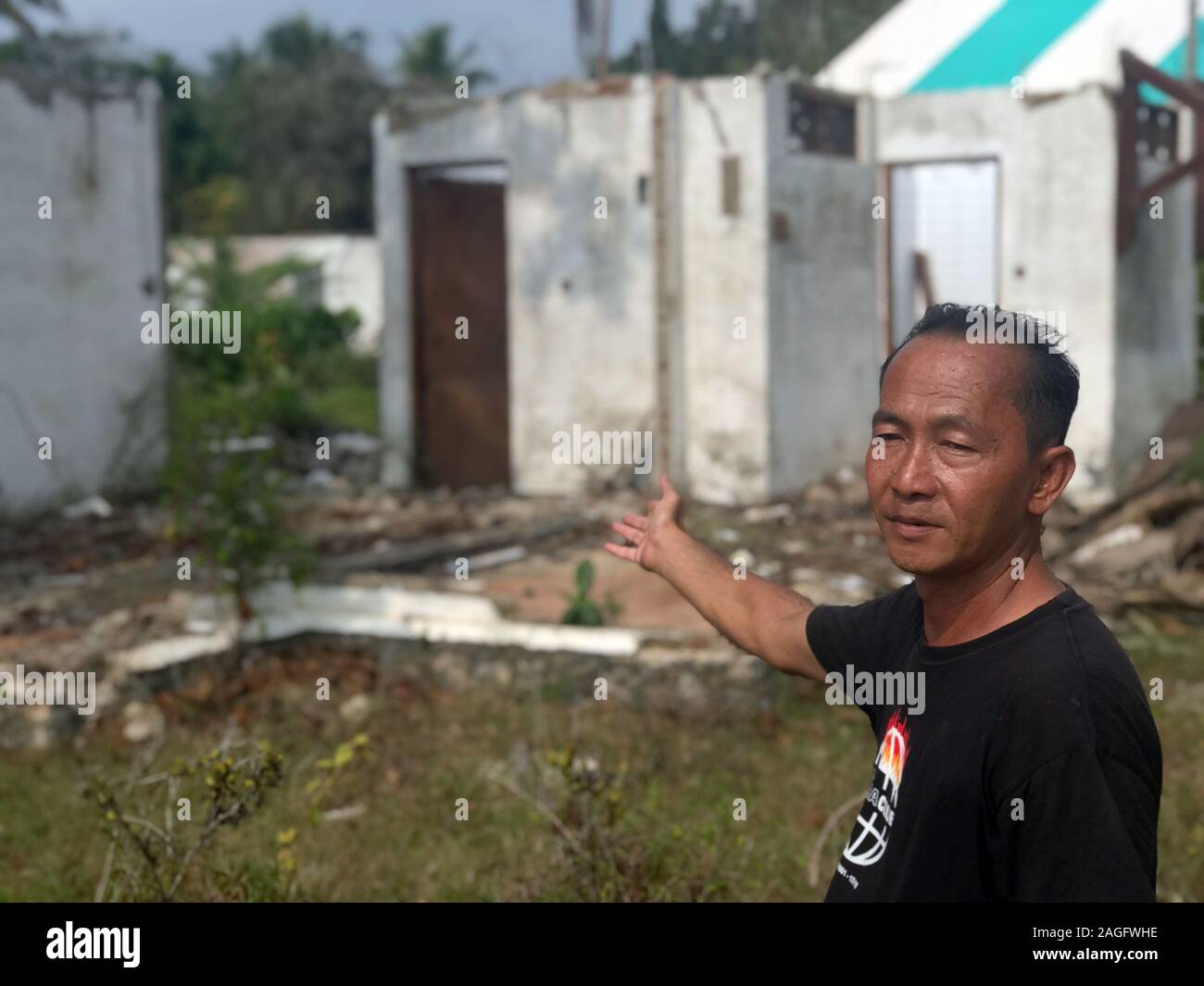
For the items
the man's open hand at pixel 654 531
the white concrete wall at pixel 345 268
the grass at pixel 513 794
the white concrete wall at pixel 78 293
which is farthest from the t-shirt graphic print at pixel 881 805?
the white concrete wall at pixel 345 268

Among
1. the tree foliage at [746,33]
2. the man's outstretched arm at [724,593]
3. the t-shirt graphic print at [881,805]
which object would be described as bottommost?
the t-shirt graphic print at [881,805]

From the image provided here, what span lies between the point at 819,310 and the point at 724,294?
36.3 inches

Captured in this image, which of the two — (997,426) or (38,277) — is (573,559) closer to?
(38,277)

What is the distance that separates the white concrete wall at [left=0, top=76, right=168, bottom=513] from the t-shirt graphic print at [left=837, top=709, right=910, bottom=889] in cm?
909

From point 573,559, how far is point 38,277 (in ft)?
14.3

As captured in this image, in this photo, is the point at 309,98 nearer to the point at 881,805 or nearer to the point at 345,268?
the point at 345,268

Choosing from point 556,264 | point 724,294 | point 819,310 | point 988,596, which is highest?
point 556,264

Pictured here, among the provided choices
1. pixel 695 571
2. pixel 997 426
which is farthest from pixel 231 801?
pixel 997 426

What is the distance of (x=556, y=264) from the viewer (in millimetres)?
11266

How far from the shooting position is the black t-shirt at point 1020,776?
150 centimetres

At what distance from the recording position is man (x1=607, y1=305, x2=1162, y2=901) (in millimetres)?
1514

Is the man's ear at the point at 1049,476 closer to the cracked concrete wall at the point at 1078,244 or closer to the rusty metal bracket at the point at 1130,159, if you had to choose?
the cracked concrete wall at the point at 1078,244

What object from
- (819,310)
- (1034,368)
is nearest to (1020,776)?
(1034,368)

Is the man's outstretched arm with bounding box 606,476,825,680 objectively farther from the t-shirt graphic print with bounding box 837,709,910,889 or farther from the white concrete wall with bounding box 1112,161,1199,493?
the white concrete wall with bounding box 1112,161,1199,493
